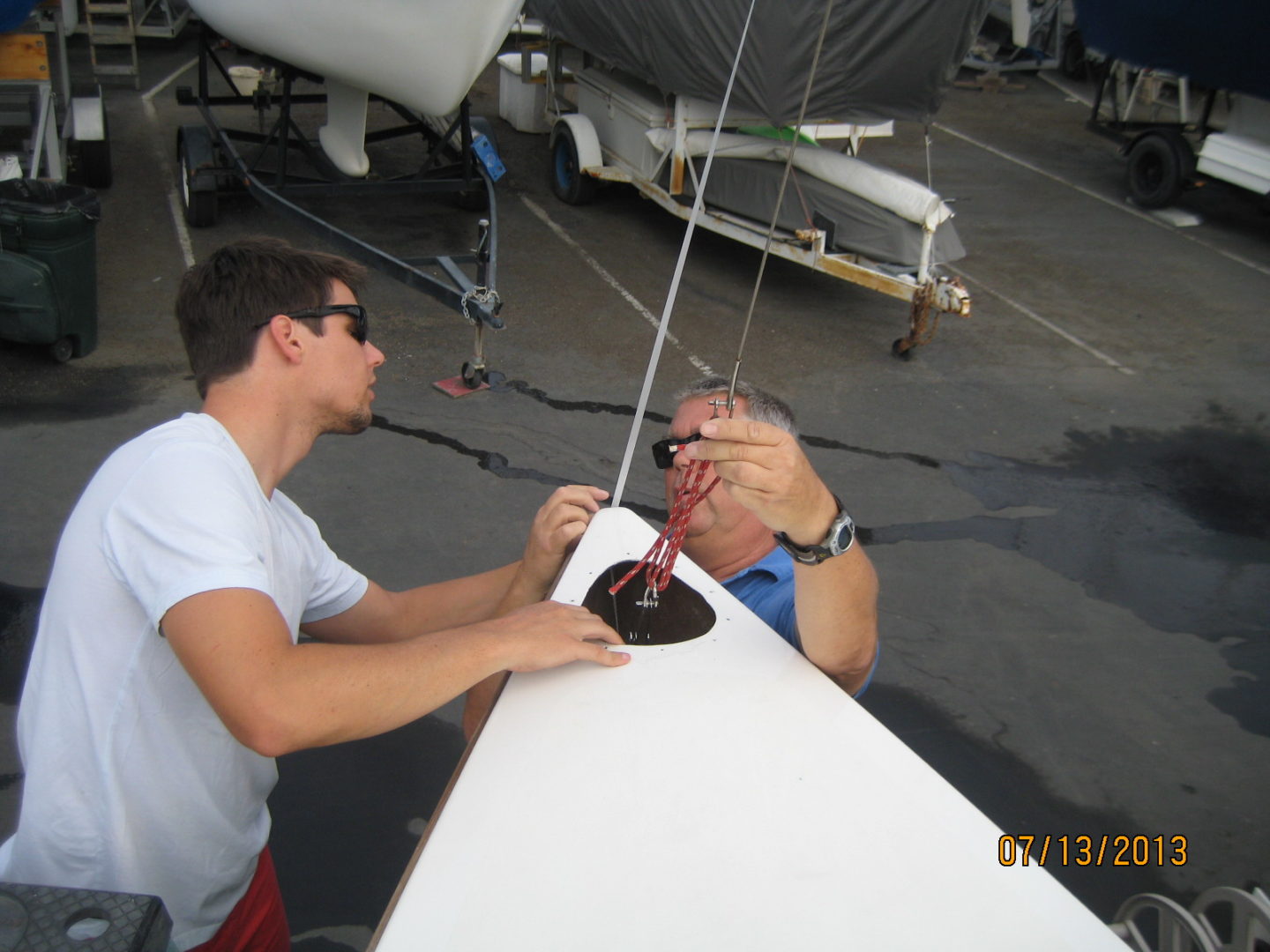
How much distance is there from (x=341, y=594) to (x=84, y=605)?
66cm

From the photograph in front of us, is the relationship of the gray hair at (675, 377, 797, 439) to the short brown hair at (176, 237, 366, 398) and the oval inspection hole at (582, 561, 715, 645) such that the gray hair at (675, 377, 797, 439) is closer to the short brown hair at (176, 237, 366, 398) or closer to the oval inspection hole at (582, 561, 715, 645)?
the oval inspection hole at (582, 561, 715, 645)

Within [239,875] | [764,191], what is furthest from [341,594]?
[764,191]

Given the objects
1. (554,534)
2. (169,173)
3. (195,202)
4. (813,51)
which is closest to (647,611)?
(554,534)

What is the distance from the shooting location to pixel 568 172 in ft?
30.4

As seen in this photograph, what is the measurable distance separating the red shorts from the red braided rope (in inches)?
33.4

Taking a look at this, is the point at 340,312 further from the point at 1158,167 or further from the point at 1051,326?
the point at 1158,167

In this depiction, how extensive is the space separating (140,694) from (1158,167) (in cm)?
1151

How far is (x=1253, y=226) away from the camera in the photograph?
1045 cm

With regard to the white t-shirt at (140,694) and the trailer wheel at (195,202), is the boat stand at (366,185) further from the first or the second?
the white t-shirt at (140,694)

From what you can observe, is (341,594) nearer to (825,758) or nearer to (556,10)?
(825,758)

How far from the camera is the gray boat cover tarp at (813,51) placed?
258 inches

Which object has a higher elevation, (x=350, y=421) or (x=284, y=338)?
(x=284, y=338)

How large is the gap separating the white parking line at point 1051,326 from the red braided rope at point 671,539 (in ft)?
19.5
